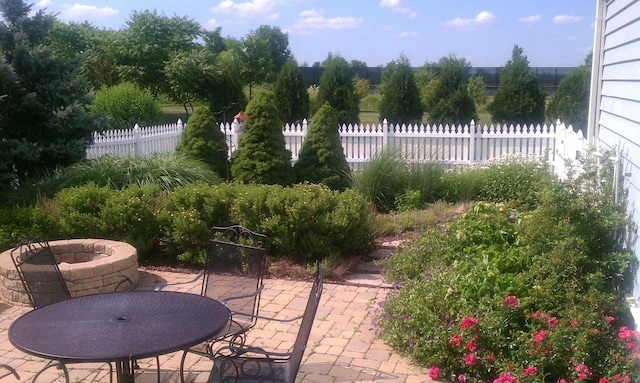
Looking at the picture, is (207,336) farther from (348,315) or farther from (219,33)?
(219,33)

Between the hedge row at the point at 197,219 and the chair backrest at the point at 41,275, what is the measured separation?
2037 millimetres

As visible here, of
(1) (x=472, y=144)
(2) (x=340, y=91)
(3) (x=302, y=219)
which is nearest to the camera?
(3) (x=302, y=219)

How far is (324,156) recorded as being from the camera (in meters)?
10.5

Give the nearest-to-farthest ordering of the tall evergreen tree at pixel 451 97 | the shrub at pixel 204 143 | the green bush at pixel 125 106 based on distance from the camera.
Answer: the shrub at pixel 204 143, the tall evergreen tree at pixel 451 97, the green bush at pixel 125 106

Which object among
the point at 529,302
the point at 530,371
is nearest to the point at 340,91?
the point at 529,302

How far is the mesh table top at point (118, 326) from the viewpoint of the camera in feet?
10.0

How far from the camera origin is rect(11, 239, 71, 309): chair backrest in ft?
14.6

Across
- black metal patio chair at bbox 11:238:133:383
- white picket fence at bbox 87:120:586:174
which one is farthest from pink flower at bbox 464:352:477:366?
white picket fence at bbox 87:120:586:174

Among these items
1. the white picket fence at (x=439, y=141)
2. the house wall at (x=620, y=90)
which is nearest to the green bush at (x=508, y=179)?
the white picket fence at (x=439, y=141)

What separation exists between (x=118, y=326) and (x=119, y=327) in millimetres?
19

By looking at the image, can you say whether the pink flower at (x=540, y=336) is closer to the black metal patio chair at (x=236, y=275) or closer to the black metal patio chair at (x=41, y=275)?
the black metal patio chair at (x=236, y=275)

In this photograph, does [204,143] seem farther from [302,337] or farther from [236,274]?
[302,337]

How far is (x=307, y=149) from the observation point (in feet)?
35.2

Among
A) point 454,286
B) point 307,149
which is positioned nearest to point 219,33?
point 307,149
